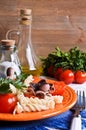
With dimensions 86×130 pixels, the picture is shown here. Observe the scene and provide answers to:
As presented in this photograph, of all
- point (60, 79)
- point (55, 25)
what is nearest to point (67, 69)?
point (60, 79)

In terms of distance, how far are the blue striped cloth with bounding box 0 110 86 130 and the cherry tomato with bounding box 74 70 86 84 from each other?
32cm

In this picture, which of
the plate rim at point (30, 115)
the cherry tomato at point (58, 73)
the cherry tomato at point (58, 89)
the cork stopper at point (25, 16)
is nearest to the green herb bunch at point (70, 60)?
the cherry tomato at point (58, 73)

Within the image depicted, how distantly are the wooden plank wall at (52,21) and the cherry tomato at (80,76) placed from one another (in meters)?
0.26

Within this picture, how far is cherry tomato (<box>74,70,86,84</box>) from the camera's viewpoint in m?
1.02

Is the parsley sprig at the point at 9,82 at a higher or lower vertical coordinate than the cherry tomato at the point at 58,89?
higher

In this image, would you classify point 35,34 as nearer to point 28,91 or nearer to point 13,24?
point 13,24

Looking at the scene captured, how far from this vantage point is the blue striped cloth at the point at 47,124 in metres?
0.63

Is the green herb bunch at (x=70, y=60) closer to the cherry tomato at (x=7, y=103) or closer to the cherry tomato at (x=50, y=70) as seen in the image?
the cherry tomato at (x=50, y=70)

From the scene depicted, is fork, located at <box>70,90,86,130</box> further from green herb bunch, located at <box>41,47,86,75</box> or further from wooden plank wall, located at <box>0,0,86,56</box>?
wooden plank wall, located at <box>0,0,86,56</box>

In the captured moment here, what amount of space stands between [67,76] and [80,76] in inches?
1.7

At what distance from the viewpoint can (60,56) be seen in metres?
1.05

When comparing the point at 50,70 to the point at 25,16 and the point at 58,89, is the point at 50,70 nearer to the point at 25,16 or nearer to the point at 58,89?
the point at 25,16

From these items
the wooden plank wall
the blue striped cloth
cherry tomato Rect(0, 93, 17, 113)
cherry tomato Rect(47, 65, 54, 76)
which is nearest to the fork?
the blue striped cloth

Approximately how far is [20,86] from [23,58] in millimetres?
389
